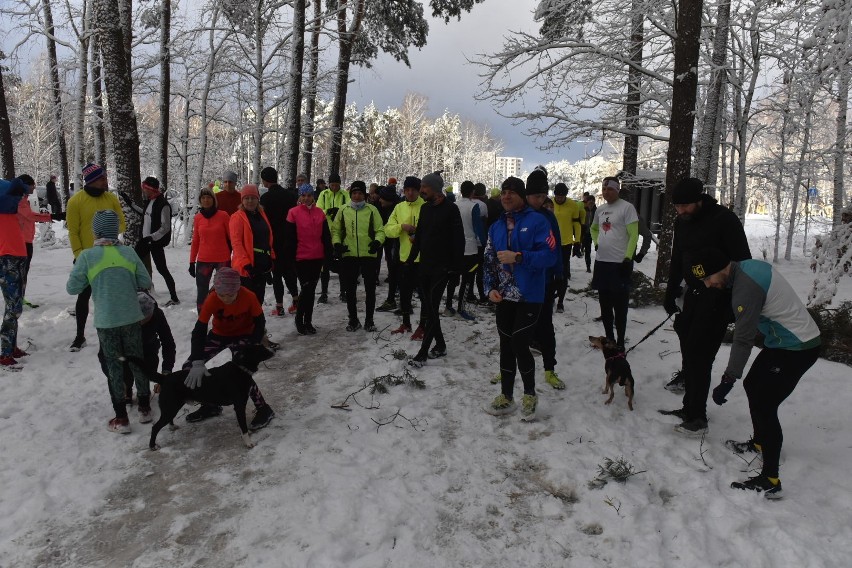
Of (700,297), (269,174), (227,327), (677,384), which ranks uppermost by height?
(269,174)

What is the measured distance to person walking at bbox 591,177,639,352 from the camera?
609 centimetres

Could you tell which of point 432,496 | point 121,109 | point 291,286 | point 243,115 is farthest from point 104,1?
point 243,115

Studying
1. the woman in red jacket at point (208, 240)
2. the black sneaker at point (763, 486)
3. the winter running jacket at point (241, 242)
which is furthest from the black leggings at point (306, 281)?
the black sneaker at point (763, 486)

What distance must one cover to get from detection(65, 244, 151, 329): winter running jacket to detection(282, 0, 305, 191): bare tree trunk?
8709 mm

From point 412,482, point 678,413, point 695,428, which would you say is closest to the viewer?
point 412,482

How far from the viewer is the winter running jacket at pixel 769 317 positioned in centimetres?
343

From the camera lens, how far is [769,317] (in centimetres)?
349

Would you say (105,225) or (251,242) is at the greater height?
(105,225)

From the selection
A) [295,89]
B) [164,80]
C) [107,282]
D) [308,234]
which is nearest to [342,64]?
[295,89]

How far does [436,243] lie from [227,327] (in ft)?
8.89

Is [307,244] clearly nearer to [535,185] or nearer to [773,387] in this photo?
[535,185]

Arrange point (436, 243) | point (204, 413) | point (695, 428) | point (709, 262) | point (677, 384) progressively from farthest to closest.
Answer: point (436, 243)
point (677, 384)
point (204, 413)
point (695, 428)
point (709, 262)

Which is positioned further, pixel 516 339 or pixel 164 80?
pixel 164 80

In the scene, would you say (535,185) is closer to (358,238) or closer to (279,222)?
(358,238)
